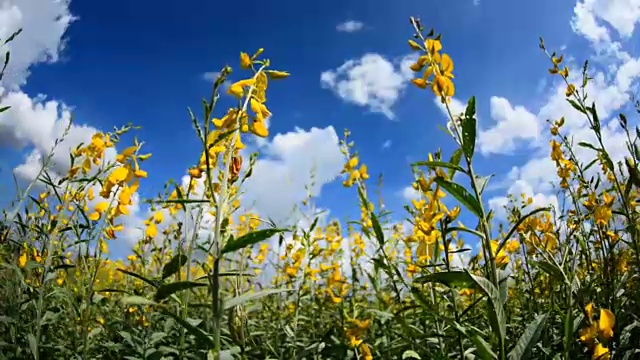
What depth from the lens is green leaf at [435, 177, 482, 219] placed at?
1.24m

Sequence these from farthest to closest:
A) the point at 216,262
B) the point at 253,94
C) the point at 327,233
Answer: the point at 327,233
the point at 253,94
the point at 216,262

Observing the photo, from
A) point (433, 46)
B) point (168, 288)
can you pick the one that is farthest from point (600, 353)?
point (168, 288)

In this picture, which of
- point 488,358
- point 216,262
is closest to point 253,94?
point 216,262

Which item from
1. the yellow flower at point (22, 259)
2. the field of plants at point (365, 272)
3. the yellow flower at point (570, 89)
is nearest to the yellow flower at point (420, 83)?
the field of plants at point (365, 272)

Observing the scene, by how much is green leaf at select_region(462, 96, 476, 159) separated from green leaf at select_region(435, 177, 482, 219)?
0.13m

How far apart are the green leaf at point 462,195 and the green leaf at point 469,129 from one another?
0.13 m

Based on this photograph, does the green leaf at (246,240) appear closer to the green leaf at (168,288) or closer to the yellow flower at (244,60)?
the green leaf at (168,288)

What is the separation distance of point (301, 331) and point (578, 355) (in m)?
2.43

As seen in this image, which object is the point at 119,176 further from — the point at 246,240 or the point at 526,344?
the point at 526,344

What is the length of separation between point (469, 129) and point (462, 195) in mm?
187

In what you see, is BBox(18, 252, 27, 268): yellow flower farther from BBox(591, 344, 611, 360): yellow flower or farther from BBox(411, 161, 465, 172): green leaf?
BBox(591, 344, 611, 360): yellow flower

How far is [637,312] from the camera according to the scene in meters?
2.24

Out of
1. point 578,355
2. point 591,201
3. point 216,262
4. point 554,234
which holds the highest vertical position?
point 591,201

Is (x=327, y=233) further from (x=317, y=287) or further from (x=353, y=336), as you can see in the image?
(x=353, y=336)
